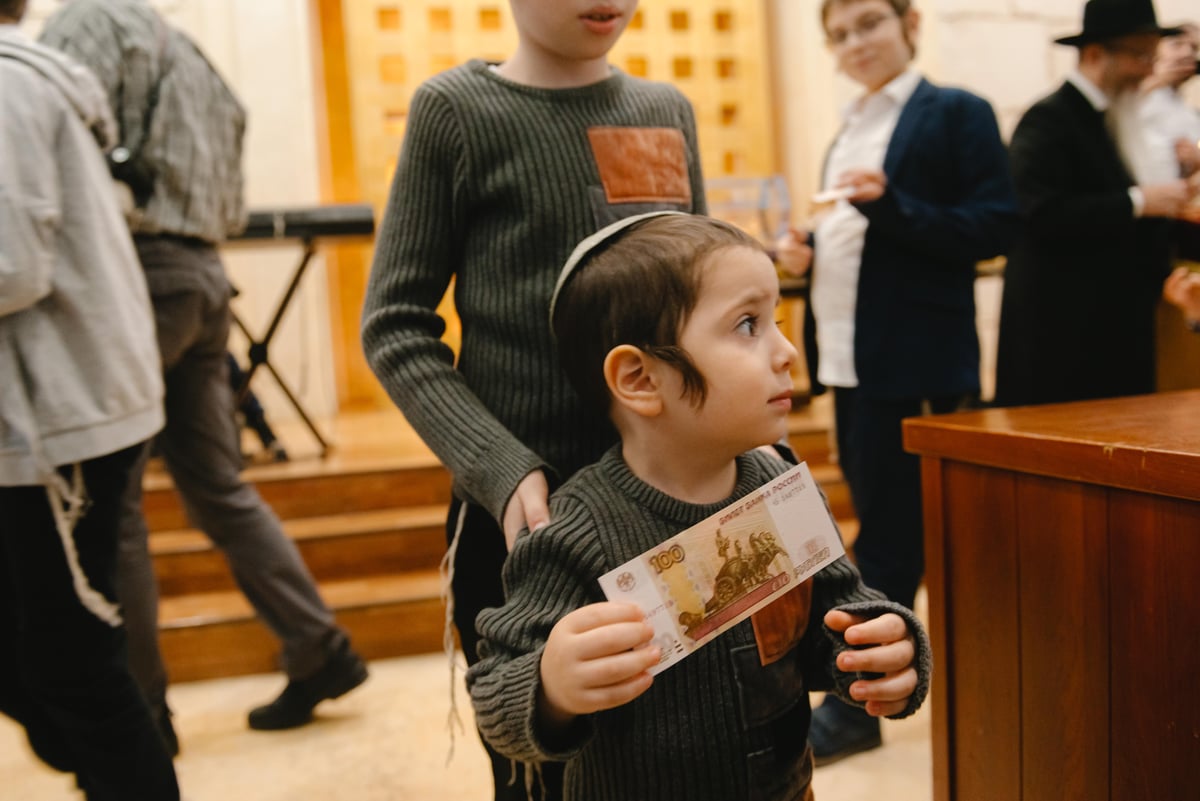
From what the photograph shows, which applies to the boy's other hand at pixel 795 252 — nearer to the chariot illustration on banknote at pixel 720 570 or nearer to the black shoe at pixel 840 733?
the black shoe at pixel 840 733

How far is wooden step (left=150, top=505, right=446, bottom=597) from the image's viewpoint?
8.71ft

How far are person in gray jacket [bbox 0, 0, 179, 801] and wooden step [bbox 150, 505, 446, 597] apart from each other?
131cm

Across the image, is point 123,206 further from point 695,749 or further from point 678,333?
point 695,749

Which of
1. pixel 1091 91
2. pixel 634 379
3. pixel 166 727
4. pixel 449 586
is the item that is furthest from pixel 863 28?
pixel 166 727

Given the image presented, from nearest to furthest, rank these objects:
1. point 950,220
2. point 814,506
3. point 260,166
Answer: point 814,506, point 950,220, point 260,166

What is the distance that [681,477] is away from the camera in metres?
0.81

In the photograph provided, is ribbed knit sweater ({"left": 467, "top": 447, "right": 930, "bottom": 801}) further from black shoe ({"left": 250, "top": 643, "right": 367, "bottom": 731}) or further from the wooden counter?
black shoe ({"left": 250, "top": 643, "right": 367, "bottom": 731})

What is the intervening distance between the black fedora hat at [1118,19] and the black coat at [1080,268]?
4.9 inches

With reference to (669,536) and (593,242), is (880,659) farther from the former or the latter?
(593,242)

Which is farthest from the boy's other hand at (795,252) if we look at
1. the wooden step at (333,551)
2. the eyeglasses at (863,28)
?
the wooden step at (333,551)

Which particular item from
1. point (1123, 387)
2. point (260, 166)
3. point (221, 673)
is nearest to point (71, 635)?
point (221, 673)

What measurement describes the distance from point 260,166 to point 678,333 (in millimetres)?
4118

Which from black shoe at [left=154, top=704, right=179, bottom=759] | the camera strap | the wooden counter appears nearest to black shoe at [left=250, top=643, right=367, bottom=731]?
black shoe at [left=154, top=704, right=179, bottom=759]

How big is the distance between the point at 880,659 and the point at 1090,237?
5.24 ft
